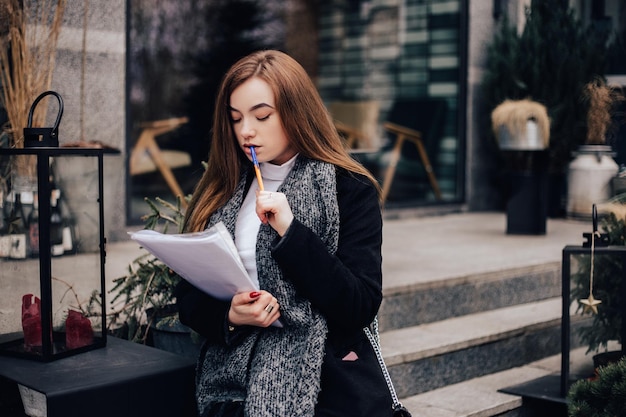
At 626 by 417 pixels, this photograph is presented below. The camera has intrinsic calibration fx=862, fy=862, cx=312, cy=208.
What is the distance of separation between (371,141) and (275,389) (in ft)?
20.4

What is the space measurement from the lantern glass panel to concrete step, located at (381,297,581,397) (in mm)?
1322

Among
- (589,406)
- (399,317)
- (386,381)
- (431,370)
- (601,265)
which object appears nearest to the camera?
(386,381)

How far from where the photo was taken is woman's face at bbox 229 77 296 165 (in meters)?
2.07

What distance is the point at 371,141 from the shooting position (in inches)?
320

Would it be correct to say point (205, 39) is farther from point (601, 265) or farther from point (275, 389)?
point (275, 389)

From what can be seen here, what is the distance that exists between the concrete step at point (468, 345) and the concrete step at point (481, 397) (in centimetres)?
4

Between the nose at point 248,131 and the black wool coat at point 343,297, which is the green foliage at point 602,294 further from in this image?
the nose at point 248,131

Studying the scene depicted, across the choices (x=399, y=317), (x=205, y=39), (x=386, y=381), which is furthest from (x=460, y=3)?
(x=386, y=381)

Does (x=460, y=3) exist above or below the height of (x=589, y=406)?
above

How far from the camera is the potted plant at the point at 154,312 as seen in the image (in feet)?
9.36

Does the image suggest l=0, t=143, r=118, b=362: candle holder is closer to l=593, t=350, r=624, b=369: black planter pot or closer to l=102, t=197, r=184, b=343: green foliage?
l=102, t=197, r=184, b=343: green foliage

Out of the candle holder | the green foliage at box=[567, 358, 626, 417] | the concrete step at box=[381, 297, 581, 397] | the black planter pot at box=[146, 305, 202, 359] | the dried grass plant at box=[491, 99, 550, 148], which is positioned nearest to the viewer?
the candle holder

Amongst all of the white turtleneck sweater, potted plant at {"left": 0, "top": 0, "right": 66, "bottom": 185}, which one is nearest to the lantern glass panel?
the white turtleneck sweater

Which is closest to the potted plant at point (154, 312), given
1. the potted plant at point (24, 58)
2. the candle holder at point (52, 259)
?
the candle holder at point (52, 259)
